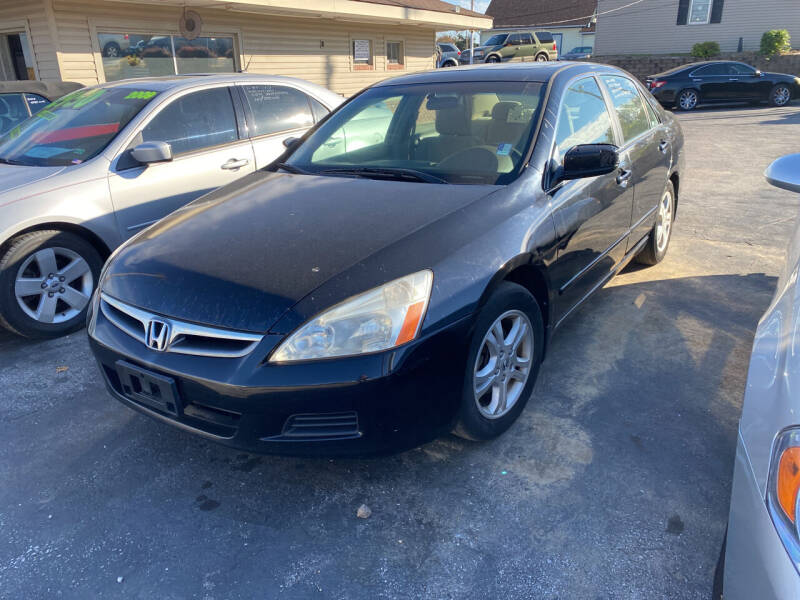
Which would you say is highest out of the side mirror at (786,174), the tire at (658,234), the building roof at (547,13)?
the building roof at (547,13)

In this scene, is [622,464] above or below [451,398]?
below

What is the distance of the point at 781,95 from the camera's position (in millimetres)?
18094

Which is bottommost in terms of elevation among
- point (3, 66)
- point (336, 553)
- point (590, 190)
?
point (336, 553)

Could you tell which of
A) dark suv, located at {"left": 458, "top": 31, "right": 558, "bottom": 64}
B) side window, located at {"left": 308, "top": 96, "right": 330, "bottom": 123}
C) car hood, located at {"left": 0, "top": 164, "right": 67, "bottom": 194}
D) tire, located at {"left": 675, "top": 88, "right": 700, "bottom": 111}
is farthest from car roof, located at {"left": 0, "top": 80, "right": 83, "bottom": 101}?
dark suv, located at {"left": 458, "top": 31, "right": 558, "bottom": 64}

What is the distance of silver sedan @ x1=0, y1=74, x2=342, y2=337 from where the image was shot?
398 centimetres

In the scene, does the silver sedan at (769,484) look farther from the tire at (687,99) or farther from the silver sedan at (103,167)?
the tire at (687,99)

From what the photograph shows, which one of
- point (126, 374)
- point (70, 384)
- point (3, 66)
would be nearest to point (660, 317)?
point (126, 374)

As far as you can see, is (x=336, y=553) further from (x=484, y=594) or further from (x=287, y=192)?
(x=287, y=192)

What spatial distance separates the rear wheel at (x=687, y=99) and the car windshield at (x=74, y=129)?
1745cm

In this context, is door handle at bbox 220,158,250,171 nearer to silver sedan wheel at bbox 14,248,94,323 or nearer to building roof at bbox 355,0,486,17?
silver sedan wheel at bbox 14,248,94,323

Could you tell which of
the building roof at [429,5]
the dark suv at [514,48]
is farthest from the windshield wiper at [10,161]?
the dark suv at [514,48]

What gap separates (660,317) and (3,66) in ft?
38.3

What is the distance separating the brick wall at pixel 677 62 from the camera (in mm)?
23163

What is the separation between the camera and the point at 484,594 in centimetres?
210
